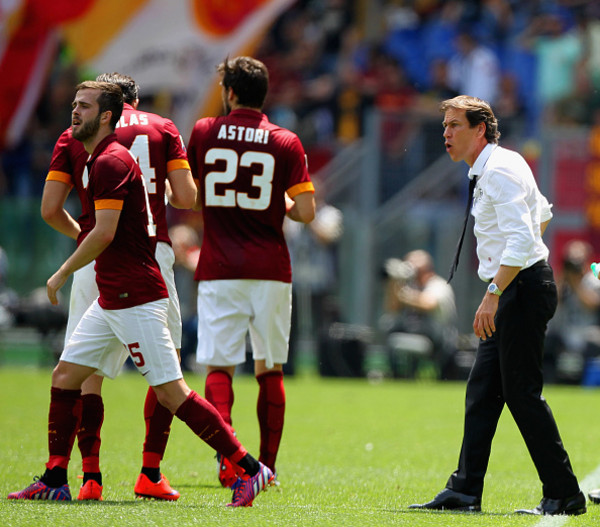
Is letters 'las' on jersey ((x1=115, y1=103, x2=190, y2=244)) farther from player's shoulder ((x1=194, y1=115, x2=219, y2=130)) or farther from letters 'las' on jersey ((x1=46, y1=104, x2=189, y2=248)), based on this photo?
player's shoulder ((x1=194, y1=115, x2=219, y2=130))

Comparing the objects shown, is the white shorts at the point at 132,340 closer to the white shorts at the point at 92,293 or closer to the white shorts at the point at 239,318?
the white shorts at the point at 92,293

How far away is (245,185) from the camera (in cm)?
644

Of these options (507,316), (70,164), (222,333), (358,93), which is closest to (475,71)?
(358,93)

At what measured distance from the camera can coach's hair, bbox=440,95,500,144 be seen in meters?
5.55

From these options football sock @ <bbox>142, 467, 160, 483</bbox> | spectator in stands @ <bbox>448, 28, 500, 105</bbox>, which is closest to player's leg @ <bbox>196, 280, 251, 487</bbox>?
football sock @ <bbox>142, 467, 160, 483</bbox>

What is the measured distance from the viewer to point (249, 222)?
648 cm

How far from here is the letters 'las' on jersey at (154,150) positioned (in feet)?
19.3

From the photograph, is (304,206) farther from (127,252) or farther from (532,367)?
(532,367)

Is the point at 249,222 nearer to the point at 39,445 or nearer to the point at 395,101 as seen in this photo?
the point at 39,445

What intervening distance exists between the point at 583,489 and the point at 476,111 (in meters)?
2.46

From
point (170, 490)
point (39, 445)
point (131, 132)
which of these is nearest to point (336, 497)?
point (170, 490)

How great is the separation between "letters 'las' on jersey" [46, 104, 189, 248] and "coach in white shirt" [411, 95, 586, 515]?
149 cm

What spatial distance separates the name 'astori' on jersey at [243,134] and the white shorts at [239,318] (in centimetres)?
84

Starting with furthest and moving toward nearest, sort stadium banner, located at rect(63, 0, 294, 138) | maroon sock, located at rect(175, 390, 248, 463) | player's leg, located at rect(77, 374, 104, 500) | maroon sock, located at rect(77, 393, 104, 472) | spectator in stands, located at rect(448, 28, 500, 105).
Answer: spectator in stands, located at rect(448, 28, 500, 105)
stadium banner, located at rect(63, 0, 294, 138)
maroon sock, located at rect(77, 393, 104, 472)
player's leg, located at rect(77, 374, 104, 500)
maroon sock, located at rect(175, 390, 248, 463)
